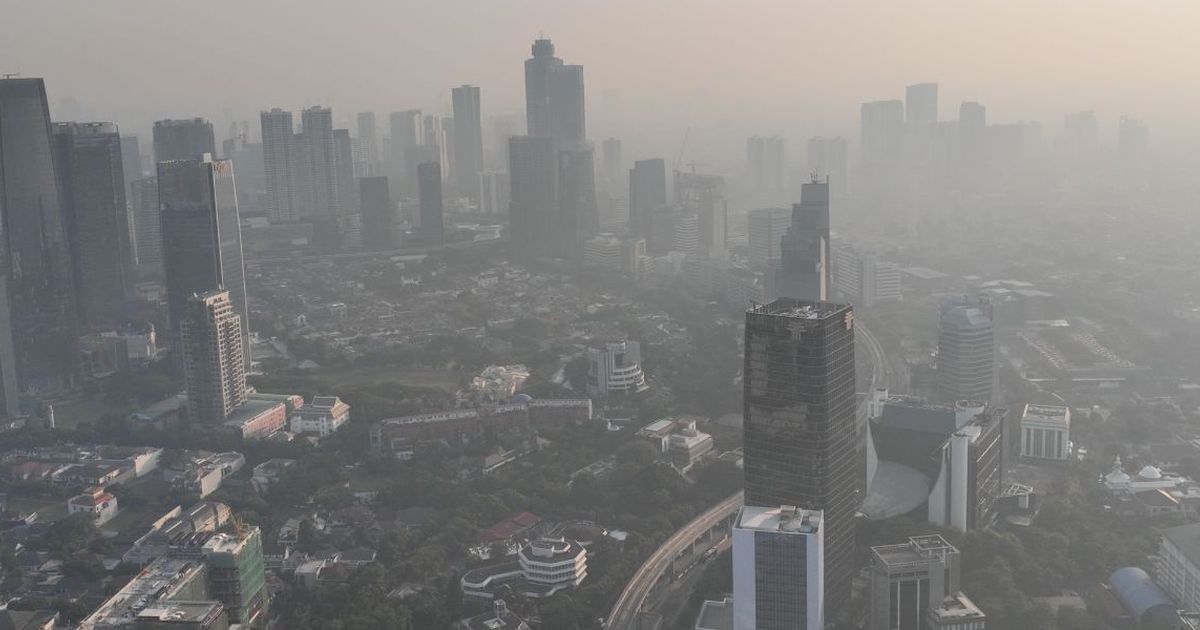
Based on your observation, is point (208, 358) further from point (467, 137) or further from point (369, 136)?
point (369, 136)

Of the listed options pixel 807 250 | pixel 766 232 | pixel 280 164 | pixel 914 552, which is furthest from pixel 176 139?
pixel 914 552

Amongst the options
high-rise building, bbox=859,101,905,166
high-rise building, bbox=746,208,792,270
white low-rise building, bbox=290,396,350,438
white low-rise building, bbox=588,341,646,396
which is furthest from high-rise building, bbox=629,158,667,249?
white low-rise building, bbox=290,396,350,438

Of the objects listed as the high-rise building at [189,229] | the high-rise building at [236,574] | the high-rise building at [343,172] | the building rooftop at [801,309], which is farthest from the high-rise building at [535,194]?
the building rooftop at [801,309]

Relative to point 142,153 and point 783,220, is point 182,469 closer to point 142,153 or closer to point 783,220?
point 783,220

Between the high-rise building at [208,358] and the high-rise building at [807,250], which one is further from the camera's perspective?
the high-rise building at [807,250]

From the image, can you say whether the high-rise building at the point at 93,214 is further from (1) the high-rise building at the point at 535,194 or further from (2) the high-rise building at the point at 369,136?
(2) the high-rise building at the point at 369,136

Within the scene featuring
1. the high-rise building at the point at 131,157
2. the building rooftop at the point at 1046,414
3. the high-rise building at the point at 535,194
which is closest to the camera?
the building rooftop at the point at 1046,414

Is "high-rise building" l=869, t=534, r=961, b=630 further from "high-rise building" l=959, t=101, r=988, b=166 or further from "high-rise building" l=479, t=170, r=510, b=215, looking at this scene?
"high-rise building" l=959, t=101, r=988, b=166
